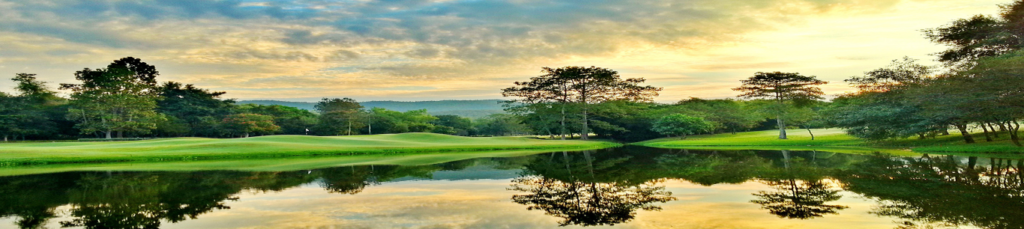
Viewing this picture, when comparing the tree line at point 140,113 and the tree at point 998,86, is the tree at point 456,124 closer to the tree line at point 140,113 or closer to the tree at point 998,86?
the tree line at point 140,113

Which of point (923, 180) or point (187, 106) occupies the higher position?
point (187, 106)

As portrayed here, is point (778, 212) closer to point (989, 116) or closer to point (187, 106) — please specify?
point (989, 116)

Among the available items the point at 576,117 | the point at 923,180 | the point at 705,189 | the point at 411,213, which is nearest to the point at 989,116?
the point at 923,180

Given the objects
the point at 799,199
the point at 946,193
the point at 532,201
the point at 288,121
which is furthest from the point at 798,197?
the point at 288,121

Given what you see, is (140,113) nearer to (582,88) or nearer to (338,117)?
(338,117)

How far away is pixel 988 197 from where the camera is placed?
37.0 feet

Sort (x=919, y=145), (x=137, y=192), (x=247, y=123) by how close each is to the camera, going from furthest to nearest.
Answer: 1. (x=247, y=123)
2. (x=919, y=145)
3. (x=137, y=192)

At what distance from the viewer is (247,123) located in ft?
278

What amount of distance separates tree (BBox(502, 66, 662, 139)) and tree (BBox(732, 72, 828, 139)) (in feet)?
48.2

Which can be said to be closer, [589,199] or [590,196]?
[589,199]

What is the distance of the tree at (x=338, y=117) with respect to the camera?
10194 cm

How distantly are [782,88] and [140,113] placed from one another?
79.2m

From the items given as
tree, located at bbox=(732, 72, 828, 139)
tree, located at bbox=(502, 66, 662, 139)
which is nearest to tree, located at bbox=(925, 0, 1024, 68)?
tree, located at bbox=(732, 72, 828, 139)

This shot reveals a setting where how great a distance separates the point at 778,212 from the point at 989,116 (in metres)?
29.8
